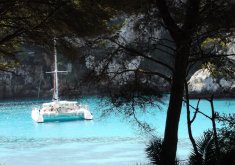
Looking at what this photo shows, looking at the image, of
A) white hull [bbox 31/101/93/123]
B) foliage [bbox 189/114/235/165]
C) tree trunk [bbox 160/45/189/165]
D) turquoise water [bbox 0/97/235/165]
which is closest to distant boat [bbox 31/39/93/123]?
white hull [bbox 31/101/93/123]

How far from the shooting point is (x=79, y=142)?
27.8m

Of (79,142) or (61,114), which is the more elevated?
(61,114)

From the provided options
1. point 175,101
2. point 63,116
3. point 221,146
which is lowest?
point 63,116

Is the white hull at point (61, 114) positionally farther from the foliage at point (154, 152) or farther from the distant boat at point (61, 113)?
the foliage at point (154, 152)

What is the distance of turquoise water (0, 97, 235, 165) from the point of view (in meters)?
21.4

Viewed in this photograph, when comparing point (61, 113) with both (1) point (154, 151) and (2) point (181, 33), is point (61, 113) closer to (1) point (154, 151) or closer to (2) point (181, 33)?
(1) point (154, 151)

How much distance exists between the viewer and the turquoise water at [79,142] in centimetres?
2142

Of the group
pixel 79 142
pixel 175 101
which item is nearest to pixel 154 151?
pixel 175 101

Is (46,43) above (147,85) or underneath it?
above

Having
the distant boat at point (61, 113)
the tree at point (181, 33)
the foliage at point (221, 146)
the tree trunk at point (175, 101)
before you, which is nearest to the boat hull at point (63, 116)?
the distant boat at point (61, 113)

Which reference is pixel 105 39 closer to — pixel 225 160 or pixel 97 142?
pixel 225 160

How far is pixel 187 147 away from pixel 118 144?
14.4 feet

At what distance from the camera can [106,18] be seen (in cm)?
761

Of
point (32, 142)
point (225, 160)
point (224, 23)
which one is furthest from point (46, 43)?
point (32, 142)
